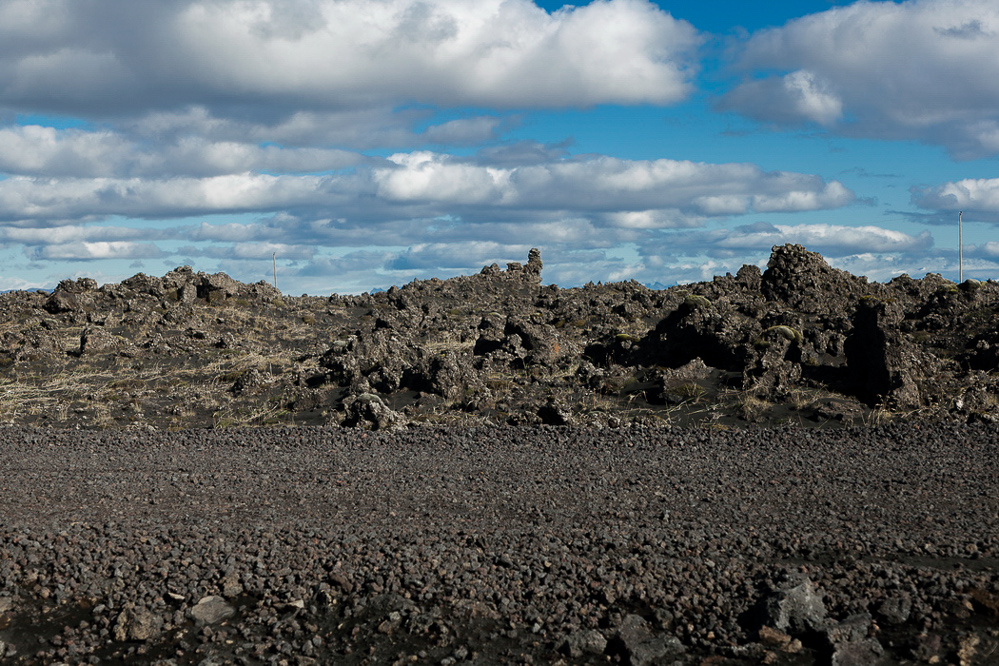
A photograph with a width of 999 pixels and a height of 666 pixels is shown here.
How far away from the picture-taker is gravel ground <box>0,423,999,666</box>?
243 inches

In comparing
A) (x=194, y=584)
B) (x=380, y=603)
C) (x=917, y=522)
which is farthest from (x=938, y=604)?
(x=194, y=584)

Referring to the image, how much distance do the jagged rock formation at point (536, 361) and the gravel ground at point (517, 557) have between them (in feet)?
9.76

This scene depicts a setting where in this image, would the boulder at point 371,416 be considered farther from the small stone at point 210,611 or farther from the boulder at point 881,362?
the boulder at point 881,362

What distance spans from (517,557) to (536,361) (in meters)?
11.9

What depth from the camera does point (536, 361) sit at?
19.2 metres

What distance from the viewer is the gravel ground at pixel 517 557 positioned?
618 cm

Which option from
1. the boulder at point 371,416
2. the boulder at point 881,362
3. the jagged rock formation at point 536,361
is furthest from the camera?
the jagged rock formation at point 536,361

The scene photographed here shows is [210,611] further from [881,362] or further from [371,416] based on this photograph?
[881,362]

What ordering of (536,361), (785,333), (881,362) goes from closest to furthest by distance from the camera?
(881,362) < (785,333) < (536,361)

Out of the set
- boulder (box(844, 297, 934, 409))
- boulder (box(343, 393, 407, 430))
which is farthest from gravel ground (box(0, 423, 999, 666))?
boulder (box(343, 393, 407, 430))

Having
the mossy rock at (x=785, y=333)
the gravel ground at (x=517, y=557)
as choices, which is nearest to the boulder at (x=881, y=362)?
the mossy rock at (x=785, y=333)

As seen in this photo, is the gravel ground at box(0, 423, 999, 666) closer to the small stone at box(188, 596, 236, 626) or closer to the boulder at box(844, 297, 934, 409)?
the small stone at box(188, 596, 236, 626)

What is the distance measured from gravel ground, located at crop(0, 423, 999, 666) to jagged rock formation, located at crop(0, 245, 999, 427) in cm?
297

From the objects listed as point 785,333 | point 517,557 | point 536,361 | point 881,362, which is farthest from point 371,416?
point 881,362
